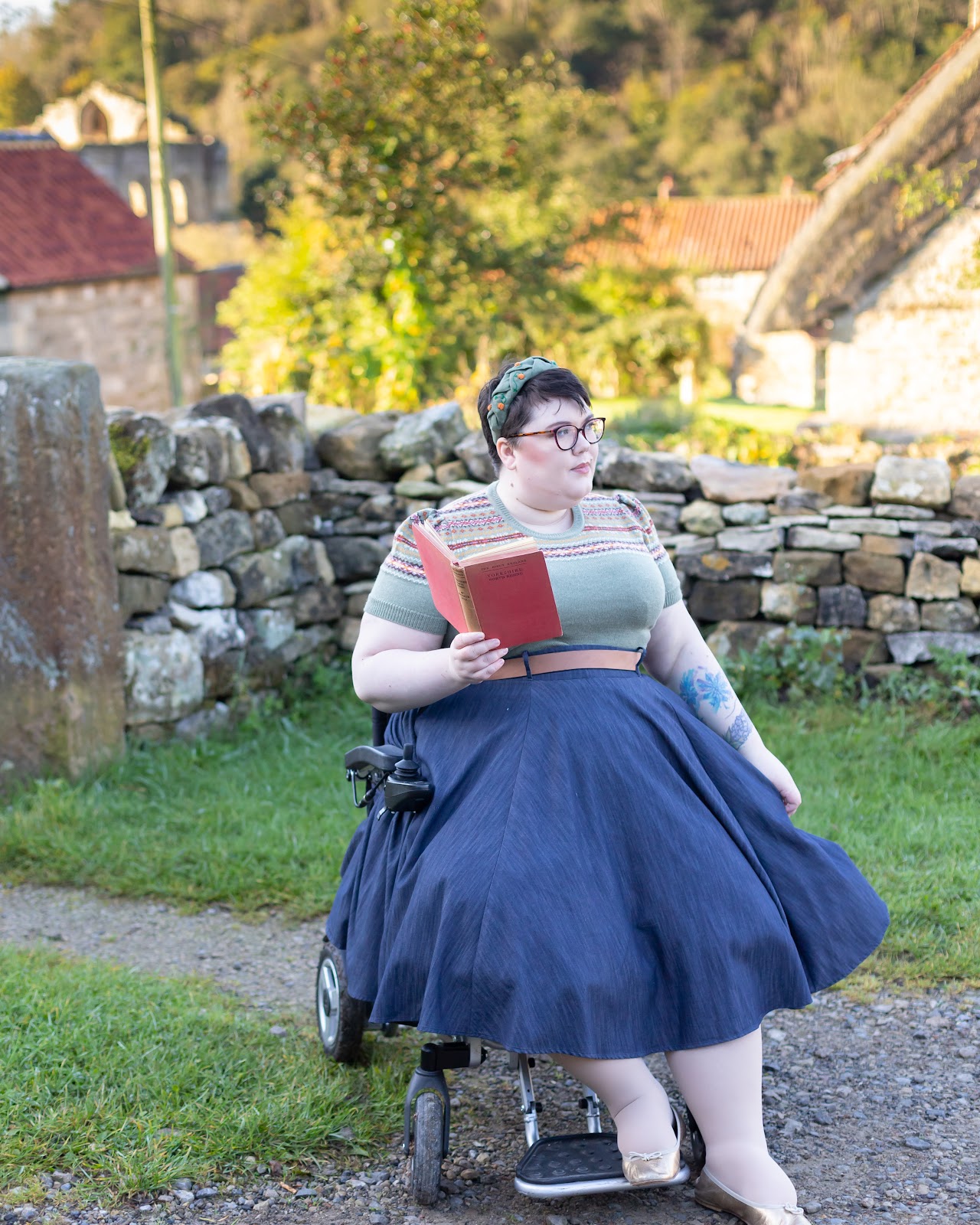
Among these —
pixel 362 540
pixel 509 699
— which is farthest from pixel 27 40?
pixel 509 699

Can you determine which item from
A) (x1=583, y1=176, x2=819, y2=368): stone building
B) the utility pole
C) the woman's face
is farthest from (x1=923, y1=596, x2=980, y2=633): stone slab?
(x1=583, y1=176, x2=819, y2=368): stone building

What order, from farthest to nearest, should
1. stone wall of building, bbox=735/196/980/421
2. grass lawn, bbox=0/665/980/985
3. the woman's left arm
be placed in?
stone wall of building, bbox=735/196/980/421 < grass lawn, bbox=0/665/980/985 < the woman's left arm

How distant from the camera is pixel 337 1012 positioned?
2.82m

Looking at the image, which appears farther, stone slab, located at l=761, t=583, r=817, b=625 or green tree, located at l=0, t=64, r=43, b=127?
green tree, located at l=0, t=64, r=43, b=127

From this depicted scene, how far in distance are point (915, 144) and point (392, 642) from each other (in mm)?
Result: 7473

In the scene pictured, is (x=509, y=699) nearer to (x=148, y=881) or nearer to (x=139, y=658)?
(x=148, y=881)

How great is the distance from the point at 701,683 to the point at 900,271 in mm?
7879

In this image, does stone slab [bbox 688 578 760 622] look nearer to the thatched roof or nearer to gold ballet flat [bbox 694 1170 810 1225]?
gold ballet flat [bbox 694 1170 810 1225]

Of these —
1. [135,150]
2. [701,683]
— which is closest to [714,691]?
Answer: [701,683]

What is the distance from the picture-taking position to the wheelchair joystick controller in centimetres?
239

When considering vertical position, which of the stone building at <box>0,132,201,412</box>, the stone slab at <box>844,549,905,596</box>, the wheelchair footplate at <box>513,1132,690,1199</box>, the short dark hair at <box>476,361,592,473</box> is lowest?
the wheelchair footplate at <box>513,1132,690,1199</box>

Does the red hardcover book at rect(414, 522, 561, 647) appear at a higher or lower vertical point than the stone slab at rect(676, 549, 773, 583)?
higher

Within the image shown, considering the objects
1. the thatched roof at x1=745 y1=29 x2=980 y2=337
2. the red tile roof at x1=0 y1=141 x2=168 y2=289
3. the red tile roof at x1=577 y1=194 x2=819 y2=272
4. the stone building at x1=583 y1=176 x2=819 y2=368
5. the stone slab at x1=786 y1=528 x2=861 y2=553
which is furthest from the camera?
the red tile roof at x1=577 y1=194 x2=819 y2=272

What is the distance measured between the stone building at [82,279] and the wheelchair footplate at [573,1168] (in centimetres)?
1903
